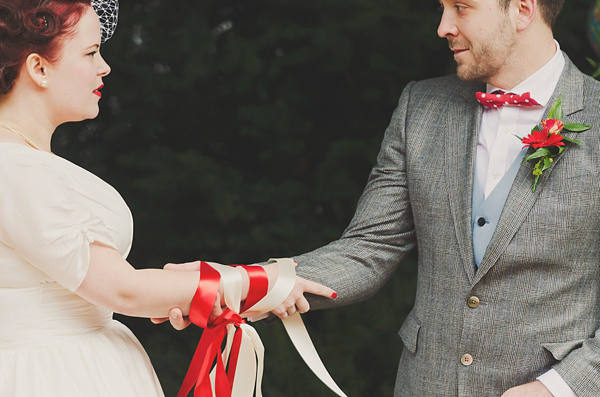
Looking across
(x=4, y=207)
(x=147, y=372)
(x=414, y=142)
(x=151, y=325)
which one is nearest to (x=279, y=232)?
(x=151, y=325)

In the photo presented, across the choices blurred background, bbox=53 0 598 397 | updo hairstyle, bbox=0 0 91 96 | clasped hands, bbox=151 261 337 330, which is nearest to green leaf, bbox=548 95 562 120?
clasped hands, bbox=151 261 337 330

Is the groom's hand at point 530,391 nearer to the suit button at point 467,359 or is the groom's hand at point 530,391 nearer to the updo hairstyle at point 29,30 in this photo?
the suit button at point 467,359

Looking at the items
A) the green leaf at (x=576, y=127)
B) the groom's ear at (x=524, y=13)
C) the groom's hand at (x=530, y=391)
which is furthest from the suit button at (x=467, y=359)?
the groom's ear at (x=524, y=13)

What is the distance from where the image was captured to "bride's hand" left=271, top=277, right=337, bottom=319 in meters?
2.38

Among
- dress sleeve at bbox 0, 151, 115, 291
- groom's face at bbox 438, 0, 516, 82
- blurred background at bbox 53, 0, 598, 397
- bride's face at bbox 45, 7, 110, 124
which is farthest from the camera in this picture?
blurred background at bbox 53, 0, 598, 397

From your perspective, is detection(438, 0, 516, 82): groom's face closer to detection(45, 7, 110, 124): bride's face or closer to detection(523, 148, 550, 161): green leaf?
detection(523, 148, 550, 161): green leaf

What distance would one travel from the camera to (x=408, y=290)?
12.9 feet

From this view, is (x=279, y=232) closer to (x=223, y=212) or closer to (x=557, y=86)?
(x=223, y=212)

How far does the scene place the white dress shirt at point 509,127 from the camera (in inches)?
92.9

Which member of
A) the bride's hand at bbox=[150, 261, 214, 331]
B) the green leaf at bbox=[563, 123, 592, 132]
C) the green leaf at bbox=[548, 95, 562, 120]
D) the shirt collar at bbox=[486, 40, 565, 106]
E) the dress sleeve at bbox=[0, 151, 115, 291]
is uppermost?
the shirt collar at bbox=[486, 40, 565, 106]

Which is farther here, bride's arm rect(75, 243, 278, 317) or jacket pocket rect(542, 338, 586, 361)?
jacket pocket rect(542, 338, 586, 361)

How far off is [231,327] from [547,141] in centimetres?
106

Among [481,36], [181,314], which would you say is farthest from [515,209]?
[181,314]

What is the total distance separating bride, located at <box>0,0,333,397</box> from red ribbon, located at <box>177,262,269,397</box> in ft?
0.11
